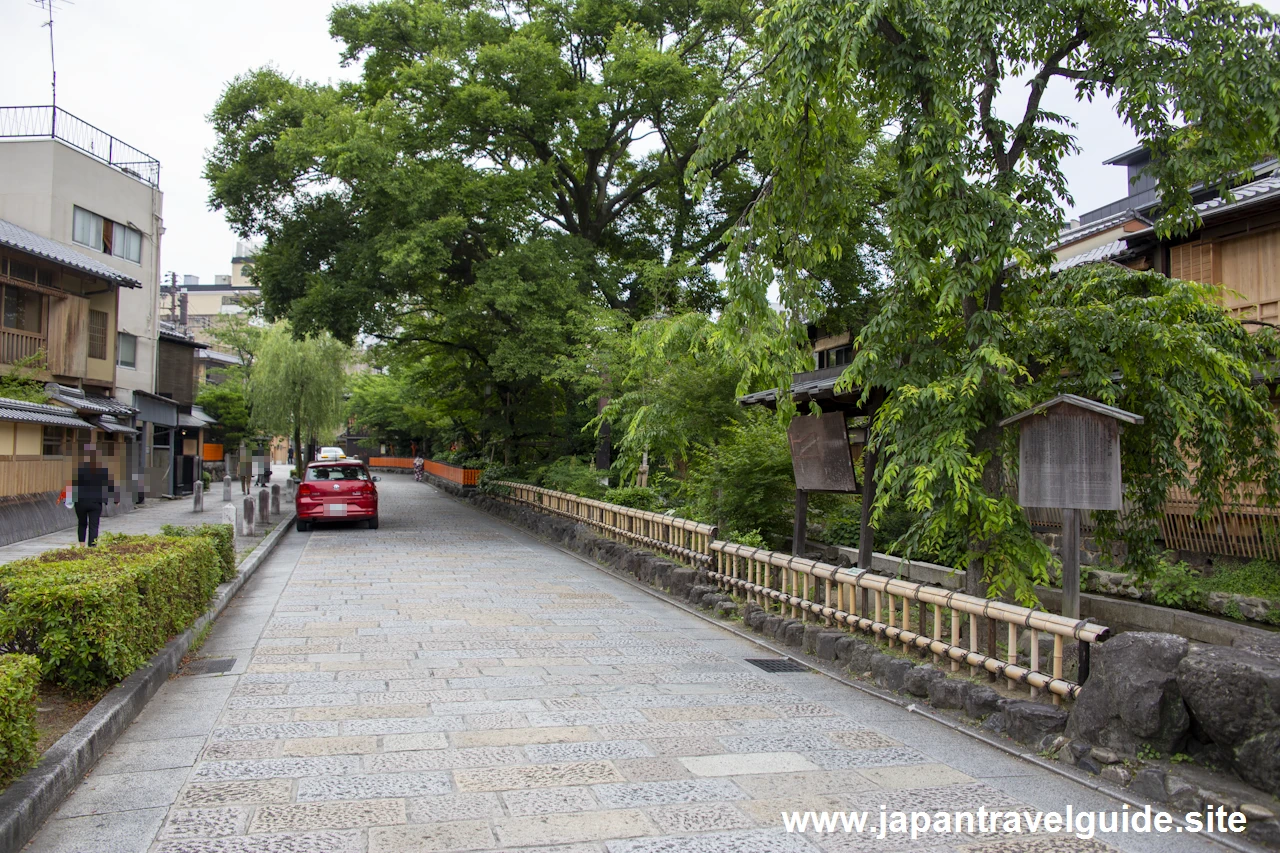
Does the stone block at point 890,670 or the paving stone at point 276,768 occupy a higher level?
the stone block at point 890,670

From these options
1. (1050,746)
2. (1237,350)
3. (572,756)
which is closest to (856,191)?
(1237,350)

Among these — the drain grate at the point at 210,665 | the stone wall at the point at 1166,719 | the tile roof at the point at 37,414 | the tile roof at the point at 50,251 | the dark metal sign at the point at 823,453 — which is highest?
the tile roof at the point at 50,251

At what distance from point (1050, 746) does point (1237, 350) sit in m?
4.03

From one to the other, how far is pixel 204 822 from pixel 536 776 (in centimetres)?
180

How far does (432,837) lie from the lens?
4.33 meters

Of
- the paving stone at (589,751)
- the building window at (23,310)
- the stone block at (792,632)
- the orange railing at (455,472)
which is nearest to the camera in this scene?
the paving stone at (589,751)

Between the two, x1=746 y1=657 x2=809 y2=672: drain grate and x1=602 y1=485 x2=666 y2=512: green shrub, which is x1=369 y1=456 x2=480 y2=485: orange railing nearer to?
x1=602 y1=485 x2=666 y2=512: green shrub

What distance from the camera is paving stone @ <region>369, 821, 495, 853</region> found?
13.8 ft

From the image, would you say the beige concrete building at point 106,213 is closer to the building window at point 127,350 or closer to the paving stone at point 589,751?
the building window at point 127,350

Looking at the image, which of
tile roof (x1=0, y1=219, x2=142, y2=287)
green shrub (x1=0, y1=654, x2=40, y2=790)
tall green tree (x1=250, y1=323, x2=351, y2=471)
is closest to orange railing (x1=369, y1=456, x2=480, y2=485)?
tall green tree (x1=250, y1=323, x2=351, y2=471)

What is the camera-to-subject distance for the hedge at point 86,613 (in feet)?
19.9

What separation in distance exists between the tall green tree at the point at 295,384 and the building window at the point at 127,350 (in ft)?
30.9

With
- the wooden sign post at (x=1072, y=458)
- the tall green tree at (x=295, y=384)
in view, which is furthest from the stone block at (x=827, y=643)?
the tall green tree at (x=295, y=384)

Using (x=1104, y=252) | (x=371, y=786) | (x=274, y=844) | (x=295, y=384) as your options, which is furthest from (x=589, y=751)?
(x=295, y=384)
